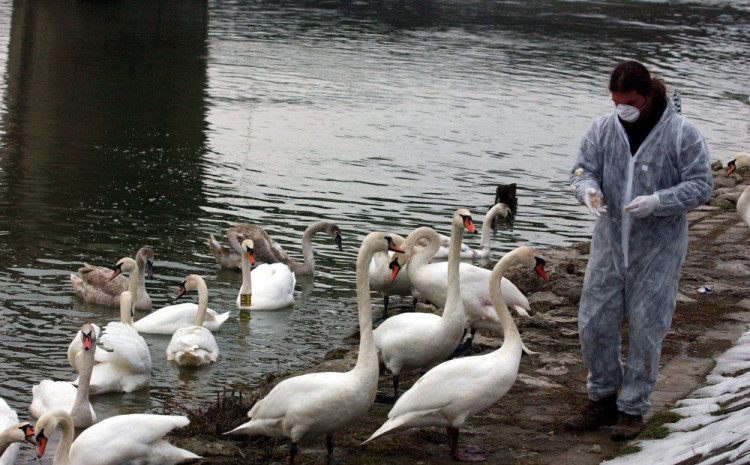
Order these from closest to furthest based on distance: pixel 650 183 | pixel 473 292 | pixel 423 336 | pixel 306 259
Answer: pixel 650 183 < pixel 423 336 < pixel 473 292 < pixel 306 259

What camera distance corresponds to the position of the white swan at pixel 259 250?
49.4ft

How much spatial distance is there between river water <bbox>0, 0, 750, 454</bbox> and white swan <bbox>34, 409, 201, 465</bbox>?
7.76ft

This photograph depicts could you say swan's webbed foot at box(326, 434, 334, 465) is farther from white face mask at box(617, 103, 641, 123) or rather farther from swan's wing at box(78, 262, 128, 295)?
swan's wing at box(78, 262, 128, 295)

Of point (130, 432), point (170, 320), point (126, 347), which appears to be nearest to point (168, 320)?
point (170, 320)

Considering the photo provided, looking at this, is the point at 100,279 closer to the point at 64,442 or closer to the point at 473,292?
the point at 473,292

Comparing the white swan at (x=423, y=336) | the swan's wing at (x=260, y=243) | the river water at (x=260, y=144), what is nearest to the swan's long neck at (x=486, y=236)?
the river water at (x=260, y=144)

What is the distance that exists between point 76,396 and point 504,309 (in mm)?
3841

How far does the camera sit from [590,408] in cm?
727

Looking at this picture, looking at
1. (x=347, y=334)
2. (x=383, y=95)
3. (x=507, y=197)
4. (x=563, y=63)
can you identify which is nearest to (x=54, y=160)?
(x=507, y=197)

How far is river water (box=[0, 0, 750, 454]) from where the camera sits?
12938 millimetres

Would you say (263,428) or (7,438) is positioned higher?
(263,428)

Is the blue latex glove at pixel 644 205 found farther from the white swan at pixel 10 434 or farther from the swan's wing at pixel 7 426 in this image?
the swan's wing at pixel 7 426

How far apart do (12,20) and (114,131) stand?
81.5ft

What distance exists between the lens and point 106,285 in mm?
13086
